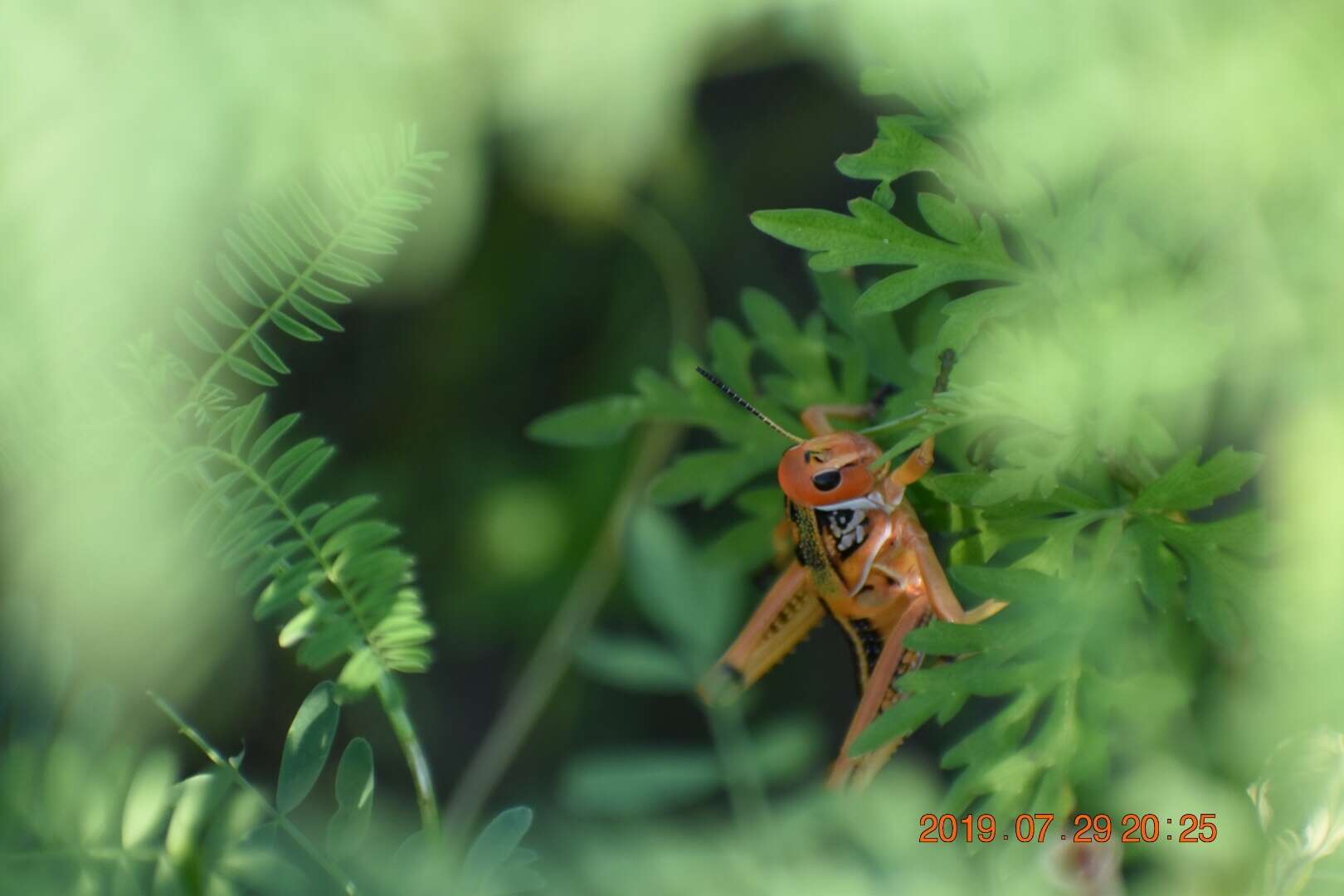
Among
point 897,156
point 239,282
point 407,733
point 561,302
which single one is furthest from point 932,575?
point 561,302

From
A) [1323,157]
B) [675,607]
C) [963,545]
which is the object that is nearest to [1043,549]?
[963,545]

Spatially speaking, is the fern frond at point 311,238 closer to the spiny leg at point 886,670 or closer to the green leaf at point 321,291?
the green leaf at point 321,291

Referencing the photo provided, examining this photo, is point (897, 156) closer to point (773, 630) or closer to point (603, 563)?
point (773, 630)

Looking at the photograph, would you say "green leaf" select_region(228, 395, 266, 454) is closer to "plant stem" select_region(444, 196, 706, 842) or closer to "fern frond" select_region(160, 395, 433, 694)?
"fern frond" select_region(160, 395, 433, 694)

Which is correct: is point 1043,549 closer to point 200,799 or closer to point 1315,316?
point 1315,316

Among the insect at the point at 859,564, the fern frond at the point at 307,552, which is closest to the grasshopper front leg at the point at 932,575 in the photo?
the insect at the point at 859,564
